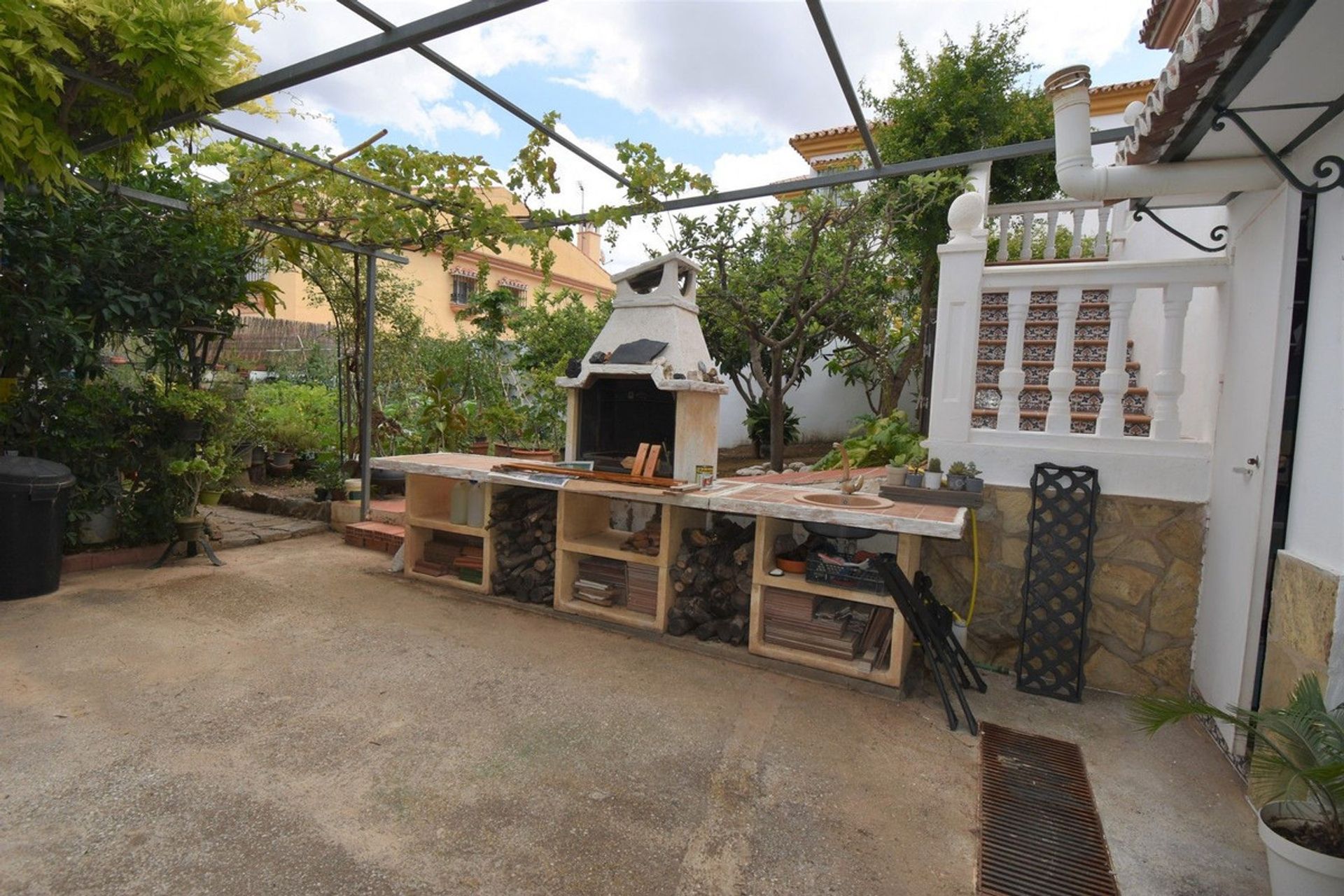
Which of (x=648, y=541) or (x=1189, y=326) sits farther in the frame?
(x=1189, y=326)

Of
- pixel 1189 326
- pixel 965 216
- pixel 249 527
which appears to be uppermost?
pixel 965 216

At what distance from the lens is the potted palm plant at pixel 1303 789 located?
1.71 meters

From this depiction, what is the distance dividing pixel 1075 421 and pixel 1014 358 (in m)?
1.42

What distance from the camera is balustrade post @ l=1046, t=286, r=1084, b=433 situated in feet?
11.7

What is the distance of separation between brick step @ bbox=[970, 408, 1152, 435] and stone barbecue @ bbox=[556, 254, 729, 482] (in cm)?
183

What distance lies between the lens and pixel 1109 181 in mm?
2830

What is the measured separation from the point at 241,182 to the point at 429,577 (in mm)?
3011

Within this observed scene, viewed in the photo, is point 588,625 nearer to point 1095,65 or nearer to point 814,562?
point 814,562

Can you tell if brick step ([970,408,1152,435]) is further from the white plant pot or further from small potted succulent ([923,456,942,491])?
the white plant pot

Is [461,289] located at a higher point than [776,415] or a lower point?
higher

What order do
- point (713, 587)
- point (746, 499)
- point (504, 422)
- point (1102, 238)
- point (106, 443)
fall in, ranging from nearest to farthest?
point (746, 499) → point (713, 587) → point (106, 443) → point (1102, 238) → point (504, 422)

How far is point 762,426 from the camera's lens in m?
9.53

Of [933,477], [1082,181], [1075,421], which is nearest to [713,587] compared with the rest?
[933,477]

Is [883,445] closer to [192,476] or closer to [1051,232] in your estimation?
[1051,232]
